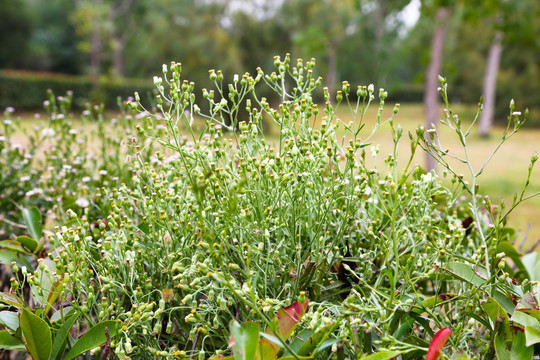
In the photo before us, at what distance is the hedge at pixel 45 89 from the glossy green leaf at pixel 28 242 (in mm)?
18324

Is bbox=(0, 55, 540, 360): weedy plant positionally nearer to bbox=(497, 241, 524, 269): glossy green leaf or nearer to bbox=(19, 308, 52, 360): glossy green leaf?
bbox=(19, 308, 52, 360): glossy green leaf

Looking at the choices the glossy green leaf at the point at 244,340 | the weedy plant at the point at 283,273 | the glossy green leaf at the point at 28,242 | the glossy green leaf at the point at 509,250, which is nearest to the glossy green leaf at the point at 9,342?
the weedy plant at the point at 283,273

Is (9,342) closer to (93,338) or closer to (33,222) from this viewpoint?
(93,338)

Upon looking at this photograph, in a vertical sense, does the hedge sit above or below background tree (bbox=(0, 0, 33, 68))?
below

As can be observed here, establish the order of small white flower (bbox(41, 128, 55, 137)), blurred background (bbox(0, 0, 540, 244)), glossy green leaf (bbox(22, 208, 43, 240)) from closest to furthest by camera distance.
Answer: glossy green leaf (bbox(22, 208, 43, 240)) → small white flower (bbox(41, 128, 55, 137)) → blurred background (bbox(0, 0, 540, 244))

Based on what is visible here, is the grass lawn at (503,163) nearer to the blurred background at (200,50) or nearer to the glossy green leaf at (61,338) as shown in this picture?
the blurred background at (200,50)

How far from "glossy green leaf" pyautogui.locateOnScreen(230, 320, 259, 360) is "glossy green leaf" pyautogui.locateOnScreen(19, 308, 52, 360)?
1.55ft

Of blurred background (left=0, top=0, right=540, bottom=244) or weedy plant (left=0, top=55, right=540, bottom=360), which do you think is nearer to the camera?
weedy plant (left=0, top=55, right=540, bottom=360)

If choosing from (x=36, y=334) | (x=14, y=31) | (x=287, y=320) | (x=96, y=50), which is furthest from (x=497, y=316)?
(x=14, y=31)

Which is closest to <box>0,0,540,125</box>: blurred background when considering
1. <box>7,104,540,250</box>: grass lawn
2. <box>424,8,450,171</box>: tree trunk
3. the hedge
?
the hedge

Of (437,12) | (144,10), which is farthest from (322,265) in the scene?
(144,10)

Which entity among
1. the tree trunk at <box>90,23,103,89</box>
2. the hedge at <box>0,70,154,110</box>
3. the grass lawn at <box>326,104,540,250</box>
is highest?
the tree trunk at <box>90,23,103,89</box>

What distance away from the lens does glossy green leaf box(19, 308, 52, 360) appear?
105cm

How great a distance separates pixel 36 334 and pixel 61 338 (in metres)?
0.05
